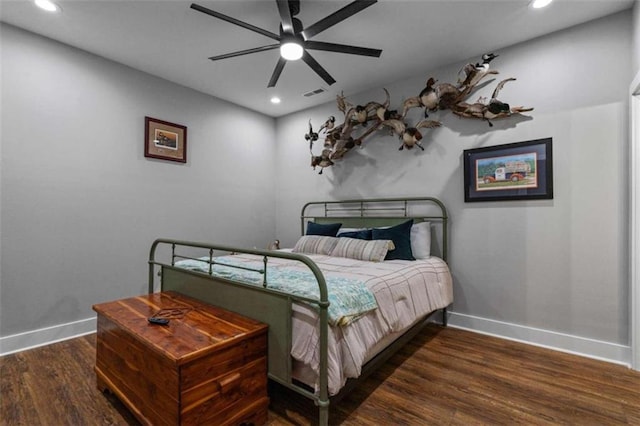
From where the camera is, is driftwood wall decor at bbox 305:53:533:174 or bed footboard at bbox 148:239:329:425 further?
driftwood wall decor at bbox 305:53:533:174

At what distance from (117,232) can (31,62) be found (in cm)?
168

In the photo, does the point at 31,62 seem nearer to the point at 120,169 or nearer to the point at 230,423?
the point at 120,169

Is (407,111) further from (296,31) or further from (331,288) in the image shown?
(331,288)

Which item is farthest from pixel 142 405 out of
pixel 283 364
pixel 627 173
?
pixel 627 173

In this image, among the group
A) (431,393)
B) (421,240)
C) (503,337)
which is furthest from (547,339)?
(431,393)

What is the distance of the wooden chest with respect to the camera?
56.1 inches

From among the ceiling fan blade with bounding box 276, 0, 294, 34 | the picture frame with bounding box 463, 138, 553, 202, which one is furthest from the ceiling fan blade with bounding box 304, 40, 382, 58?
the picture frame with bounding box 463, 138, 553, 202

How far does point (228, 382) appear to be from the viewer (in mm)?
1556

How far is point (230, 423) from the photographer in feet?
5.10

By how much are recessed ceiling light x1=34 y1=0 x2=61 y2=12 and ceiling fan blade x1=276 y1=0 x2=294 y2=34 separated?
1844 millimetres

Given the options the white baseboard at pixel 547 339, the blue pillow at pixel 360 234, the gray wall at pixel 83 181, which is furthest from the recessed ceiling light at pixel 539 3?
the gray wall at pixel 83 181

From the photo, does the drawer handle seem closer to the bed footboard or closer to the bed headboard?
the bed footboard

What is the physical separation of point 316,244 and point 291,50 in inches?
79.1

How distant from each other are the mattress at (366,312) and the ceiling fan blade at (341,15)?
5.60 ft
